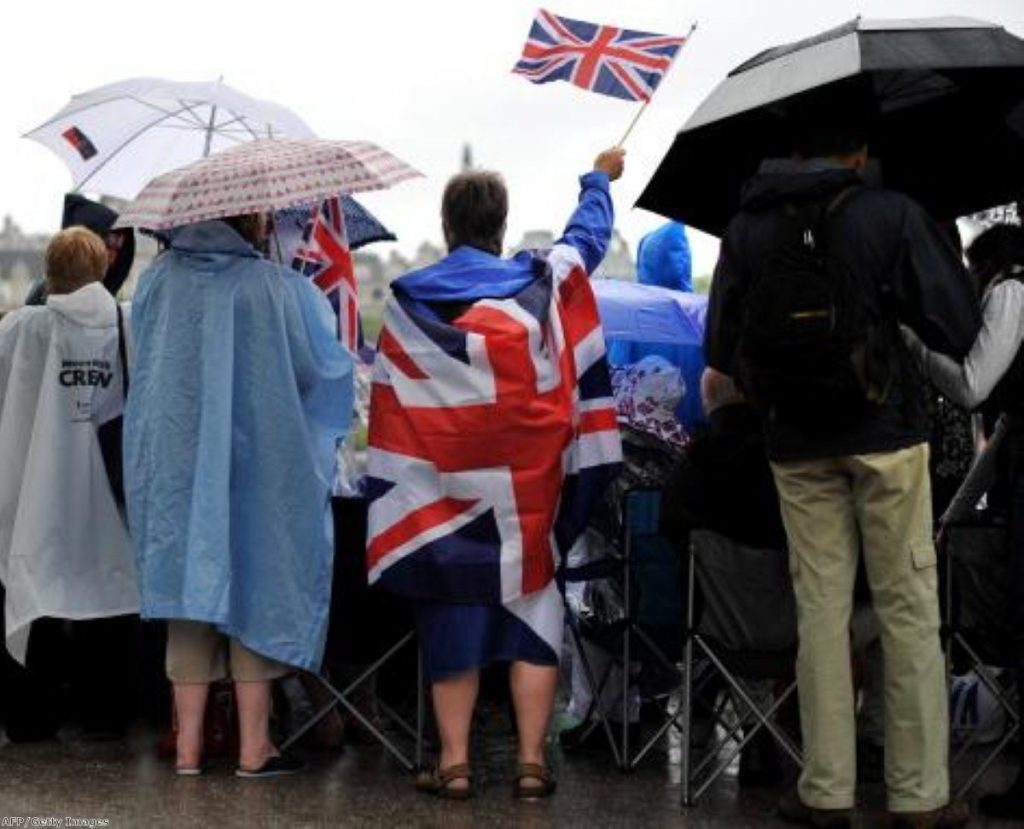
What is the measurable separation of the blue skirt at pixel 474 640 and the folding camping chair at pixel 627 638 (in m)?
0.28

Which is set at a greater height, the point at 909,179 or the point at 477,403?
the point at 909,179

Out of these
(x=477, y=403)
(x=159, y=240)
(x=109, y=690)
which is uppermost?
(x=159, y=240)

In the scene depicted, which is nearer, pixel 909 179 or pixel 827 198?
pixel 827 198

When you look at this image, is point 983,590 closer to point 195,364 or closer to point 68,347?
point 195,364

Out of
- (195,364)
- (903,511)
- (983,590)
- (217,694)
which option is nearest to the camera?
(903,511)

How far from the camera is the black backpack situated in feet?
17.4

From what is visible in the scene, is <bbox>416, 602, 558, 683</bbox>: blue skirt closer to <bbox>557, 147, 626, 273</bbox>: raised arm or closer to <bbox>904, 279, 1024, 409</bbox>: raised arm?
<bbox>557, 147, 626, 273</bbox>: raised arm

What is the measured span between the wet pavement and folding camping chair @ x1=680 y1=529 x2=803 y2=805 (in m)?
0.24

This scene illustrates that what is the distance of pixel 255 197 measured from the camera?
6.04m

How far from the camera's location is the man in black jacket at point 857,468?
17.7ft

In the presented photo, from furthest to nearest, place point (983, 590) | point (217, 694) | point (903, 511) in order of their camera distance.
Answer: point (217, 694) → point (983, 590) → point (903, 511)

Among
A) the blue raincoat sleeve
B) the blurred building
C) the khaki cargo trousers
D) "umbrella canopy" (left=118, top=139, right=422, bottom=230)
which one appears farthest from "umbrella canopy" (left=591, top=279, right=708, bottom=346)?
the blurred building

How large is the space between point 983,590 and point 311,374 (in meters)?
2.05

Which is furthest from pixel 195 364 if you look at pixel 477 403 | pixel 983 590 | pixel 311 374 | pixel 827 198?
pixel 983 590
